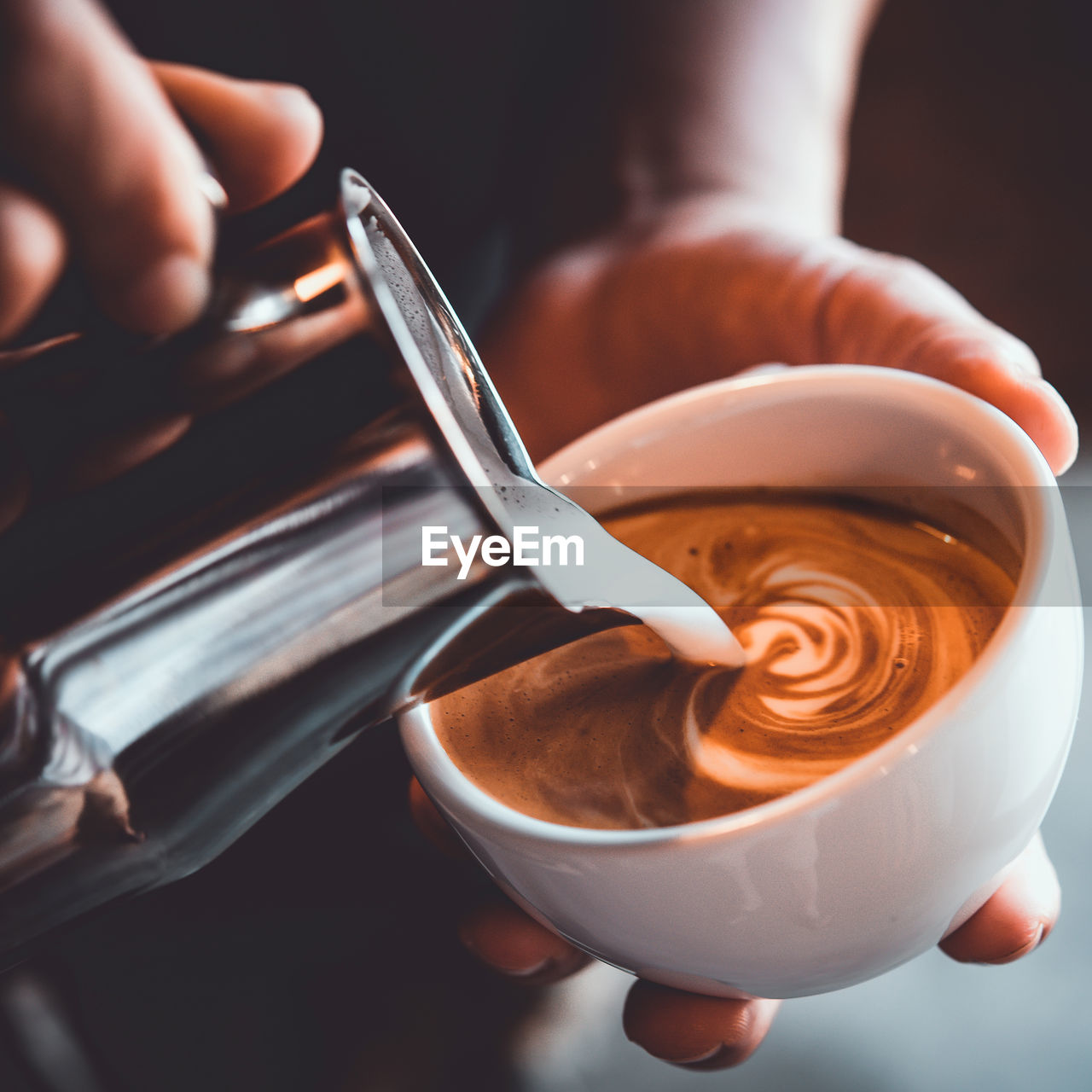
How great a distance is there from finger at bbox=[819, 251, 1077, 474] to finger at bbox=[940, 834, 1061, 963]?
220mm

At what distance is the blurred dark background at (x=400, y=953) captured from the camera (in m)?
0.58

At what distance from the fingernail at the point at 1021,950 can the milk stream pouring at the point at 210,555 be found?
380mm

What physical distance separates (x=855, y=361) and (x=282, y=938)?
553mm

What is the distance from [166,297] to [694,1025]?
0.42 metres

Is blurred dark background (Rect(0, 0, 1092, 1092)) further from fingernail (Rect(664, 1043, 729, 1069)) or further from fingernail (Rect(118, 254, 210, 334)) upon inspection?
fingernail (Rect(118, 254, 210, 334))

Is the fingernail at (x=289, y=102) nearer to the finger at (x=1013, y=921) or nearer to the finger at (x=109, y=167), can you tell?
the finger at (x=109, y=167)

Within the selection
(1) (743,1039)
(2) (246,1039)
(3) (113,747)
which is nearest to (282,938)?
(2) (246,1039)

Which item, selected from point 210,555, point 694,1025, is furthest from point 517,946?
point 210,555

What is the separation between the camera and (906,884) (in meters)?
0.36

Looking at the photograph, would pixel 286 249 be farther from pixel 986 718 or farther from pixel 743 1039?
pixel 743 1039

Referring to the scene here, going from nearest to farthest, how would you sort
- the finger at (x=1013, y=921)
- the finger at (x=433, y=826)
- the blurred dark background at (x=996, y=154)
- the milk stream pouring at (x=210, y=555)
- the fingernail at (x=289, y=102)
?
the milk stream pouring at (x=210, y=555) → the fingernail at (x=289, y=102) → the finger at (x=1013, y=921) → the finger at (x=433, y=826) → the blurred dark background at (x=996, y=154)

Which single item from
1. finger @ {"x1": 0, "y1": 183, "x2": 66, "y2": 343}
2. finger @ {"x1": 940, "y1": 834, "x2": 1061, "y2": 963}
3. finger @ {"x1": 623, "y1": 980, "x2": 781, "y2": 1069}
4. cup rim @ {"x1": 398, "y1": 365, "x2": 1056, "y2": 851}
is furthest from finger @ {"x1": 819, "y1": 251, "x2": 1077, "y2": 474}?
finger @ {"x1": 0, "y1": 183, "x2": 66, "y2": 343}

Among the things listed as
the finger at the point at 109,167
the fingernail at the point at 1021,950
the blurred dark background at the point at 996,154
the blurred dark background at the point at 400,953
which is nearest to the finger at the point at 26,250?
the finger at the point at 109,167

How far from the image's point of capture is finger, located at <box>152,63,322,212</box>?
1.15ft
